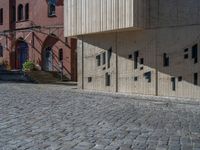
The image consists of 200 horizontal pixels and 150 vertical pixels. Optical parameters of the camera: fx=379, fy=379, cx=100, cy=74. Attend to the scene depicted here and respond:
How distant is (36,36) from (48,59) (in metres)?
2.66

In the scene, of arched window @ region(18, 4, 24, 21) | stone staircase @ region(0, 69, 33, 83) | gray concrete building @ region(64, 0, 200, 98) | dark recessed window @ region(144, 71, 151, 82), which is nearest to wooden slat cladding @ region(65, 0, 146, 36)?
gray concrete building @ region(64, 0, 200, 98)

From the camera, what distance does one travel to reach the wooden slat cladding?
17955 millimetres

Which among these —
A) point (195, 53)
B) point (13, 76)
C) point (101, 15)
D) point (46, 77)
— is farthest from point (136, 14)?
point (13, 76)

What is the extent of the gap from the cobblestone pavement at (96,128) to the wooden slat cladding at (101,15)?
636 cm

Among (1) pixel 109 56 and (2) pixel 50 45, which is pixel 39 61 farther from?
(1) pixel 109 56

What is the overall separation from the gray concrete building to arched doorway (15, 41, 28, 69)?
17512mm

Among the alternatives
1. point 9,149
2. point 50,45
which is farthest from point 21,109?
point 50,45

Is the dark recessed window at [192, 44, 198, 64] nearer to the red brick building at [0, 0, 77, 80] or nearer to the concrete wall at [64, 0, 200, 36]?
the concrete wall at [64, 0, 200, 36]

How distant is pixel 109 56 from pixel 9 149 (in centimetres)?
1442

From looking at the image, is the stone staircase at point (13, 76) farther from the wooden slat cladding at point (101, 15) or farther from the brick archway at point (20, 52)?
the wooden slat cladding at point (101, 15)

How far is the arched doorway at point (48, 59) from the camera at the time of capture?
115ft

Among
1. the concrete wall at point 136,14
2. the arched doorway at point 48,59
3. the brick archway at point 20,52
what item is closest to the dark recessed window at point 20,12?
the brick archway at point 20,52

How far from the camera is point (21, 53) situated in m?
38.8

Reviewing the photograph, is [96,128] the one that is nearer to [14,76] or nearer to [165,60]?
[165,60]
